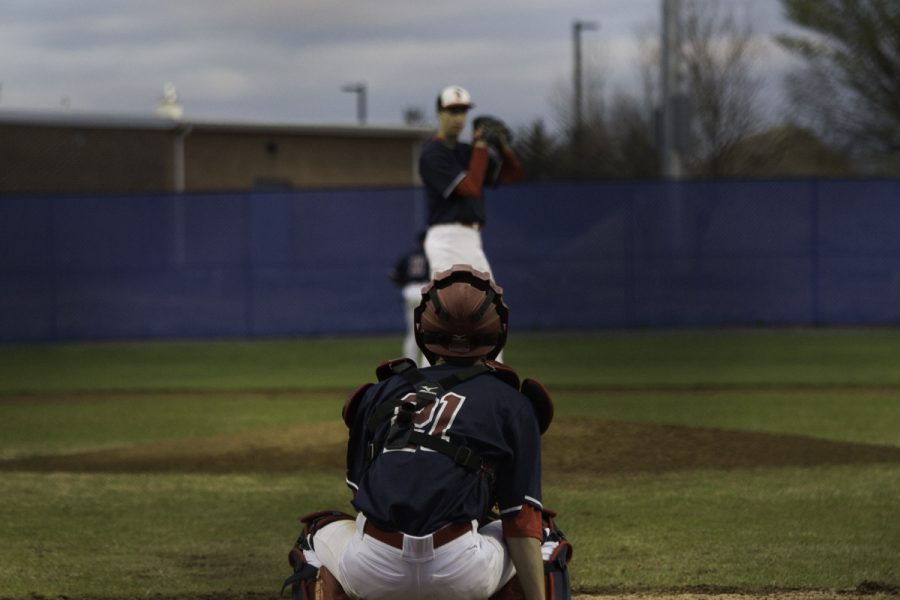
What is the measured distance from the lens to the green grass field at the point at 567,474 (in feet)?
20.1

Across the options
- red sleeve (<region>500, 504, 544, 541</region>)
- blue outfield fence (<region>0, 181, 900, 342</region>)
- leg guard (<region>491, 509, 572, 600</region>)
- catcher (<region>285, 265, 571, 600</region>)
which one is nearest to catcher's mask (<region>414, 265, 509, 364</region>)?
catcher (<region>285, 265, 571, 600</region>)

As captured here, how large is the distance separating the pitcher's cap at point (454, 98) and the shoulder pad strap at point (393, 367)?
496cm

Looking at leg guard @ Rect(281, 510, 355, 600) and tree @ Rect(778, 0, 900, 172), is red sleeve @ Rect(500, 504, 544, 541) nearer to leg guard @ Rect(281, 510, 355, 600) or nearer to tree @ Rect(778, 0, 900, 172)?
leg guard @ Rect(281, 510, 355, 600)

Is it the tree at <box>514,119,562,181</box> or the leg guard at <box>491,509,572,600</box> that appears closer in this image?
the leg guard at <box>491,509,572,600</box>

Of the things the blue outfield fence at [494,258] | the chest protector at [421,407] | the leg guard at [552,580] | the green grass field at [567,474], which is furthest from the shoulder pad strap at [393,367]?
the blue outfield fence at [494,258]

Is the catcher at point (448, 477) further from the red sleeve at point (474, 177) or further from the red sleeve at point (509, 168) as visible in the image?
the red sleeve at point (509, 168)

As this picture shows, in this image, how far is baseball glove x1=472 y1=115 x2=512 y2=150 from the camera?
9.12 m

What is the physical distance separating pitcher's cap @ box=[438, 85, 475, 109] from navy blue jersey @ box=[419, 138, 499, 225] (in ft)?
0.94

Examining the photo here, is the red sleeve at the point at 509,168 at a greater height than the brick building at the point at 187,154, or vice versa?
the brick building at the point at 187,154

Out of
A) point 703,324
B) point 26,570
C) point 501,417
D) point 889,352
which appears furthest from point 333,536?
point 703,324

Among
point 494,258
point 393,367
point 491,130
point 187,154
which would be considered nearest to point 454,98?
point 491,130

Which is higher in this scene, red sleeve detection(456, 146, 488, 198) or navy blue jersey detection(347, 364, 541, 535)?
red sleeve detection(456, 146, 488, 198)

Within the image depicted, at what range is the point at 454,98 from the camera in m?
8.88

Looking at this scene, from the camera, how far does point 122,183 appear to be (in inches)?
1302
